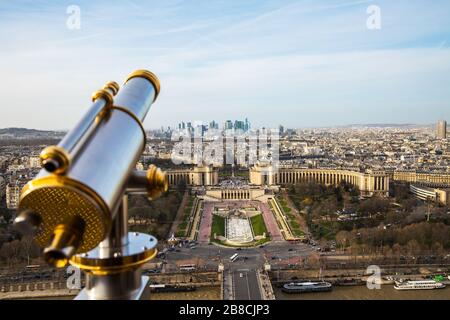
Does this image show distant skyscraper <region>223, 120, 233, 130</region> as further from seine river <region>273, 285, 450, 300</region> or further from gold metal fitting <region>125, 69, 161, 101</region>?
gold metal fitting <region>125, 69, 161, 101</region>

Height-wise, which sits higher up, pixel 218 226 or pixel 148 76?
pixel 148 76

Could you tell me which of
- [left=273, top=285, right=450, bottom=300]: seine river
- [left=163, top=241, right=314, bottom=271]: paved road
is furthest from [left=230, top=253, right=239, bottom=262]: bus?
[left=273, top=285, right=450, bottom=300]: seine river

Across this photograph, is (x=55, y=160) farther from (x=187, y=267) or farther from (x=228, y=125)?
(x=228, y=125)

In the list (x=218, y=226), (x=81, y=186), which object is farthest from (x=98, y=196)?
(x=218, y=226)

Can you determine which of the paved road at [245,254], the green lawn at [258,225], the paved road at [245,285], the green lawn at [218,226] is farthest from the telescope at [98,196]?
the green lawn at [258,225]
